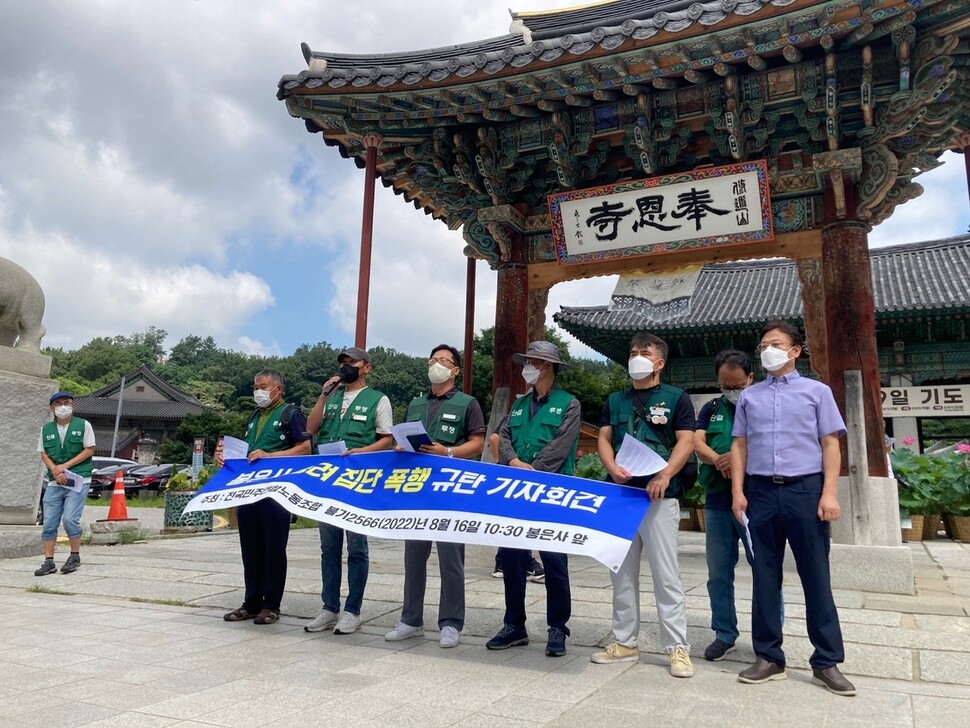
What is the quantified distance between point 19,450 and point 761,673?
8.19 m

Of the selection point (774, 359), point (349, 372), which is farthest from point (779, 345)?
point (349, 372)

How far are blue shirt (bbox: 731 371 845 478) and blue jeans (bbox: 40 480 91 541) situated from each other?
6.49 m

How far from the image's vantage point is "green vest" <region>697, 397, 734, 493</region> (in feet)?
13.8

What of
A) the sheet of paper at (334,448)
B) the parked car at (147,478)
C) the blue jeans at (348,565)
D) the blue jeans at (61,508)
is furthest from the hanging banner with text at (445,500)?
the parked car at (147,478)

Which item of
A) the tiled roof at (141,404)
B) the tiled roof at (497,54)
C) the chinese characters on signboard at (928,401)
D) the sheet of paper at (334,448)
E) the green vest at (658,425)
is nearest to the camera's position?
the green vest at (658,425)

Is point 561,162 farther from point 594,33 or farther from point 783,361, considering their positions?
point 783,361

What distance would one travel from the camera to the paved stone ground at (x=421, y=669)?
3.03 metres

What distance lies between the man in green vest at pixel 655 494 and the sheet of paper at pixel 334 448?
182 centimetres

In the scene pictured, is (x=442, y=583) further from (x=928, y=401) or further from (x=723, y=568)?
(x=928, y=401)

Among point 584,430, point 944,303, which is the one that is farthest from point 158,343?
point 944,303

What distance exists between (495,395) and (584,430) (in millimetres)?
11538

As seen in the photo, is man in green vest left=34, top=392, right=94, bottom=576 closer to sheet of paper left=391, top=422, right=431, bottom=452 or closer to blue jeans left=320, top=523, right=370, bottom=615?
blue jeans left=320, top=523, right=370, bottom=615

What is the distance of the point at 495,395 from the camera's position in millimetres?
8023

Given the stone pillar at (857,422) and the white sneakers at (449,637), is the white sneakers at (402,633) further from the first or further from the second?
the stone pillar at (857,422)
